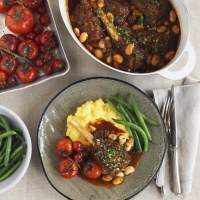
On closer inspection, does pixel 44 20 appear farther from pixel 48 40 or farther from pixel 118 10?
pixel 118 10

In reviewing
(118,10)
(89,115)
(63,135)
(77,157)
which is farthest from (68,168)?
(118,10)

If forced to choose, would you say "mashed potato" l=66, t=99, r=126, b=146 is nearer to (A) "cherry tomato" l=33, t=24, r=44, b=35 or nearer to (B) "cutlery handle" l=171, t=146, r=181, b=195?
(B) "cutlery handle" l=171, t=146, r=181, b=195

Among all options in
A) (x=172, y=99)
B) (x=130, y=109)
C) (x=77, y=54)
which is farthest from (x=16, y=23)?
(x=172, y=99)

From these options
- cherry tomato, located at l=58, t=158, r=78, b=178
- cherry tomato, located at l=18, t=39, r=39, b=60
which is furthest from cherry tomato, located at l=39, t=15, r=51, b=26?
cherry tomato, located at l=58, t=158, r=78, b=178

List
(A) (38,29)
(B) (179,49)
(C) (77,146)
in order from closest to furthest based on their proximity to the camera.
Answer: (B) (179,49), (C) (77,146), (A) (38,29)

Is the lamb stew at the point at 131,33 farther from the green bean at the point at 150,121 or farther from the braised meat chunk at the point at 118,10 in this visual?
the green bean at the point at 150,121

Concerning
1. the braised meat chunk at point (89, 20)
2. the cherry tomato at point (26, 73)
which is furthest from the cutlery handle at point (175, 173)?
the cherry tomato at point (26, 73)
